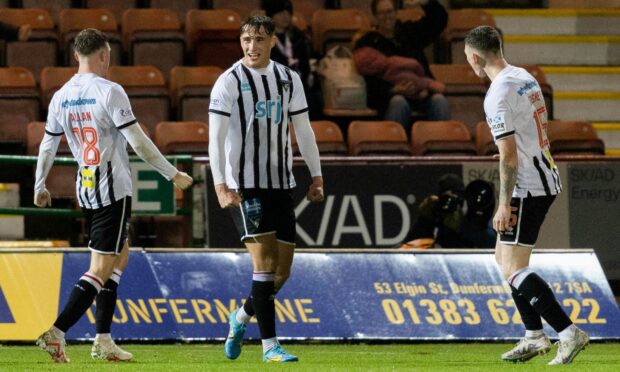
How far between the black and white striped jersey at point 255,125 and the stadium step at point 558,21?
34.5ft

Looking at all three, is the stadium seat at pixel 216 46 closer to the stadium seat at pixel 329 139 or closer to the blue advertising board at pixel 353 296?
the stadium seat at pixel 329 139

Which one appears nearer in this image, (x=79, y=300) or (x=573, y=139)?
(x=79, y=300)

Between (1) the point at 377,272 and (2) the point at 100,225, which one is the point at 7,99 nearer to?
(1) the point at 377,272

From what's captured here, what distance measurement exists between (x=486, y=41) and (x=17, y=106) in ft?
22.6

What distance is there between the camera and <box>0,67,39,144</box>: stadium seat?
13.4 m

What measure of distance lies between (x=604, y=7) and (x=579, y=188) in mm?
7290

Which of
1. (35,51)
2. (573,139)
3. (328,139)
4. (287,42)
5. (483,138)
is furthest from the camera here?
(35,51)

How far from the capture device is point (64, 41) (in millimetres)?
15203

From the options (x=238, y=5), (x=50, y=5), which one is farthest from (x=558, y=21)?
(x=50, y=5)

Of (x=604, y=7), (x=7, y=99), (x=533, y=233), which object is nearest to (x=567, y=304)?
(x=533, y=233)

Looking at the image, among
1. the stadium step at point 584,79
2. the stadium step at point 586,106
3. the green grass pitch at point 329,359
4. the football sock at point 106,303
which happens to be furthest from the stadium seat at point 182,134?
the stadium step at point 584,79

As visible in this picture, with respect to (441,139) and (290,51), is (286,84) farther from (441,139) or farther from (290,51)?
(290,51)

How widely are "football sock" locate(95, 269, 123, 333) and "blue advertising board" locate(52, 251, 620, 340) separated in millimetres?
1681

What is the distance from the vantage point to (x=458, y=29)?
16719 mm
